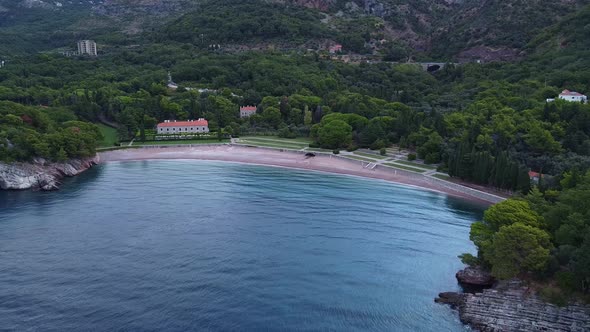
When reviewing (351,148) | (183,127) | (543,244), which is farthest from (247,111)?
(543,244)

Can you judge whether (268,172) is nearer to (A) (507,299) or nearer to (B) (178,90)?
(A) (507,299)

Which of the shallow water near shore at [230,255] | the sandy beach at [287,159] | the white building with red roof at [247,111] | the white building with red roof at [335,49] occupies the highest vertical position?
the white building with red roof at [335,49]

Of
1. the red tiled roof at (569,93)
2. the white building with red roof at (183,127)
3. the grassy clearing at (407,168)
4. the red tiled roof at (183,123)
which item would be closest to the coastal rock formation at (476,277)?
the grassy clearing at (407,168)

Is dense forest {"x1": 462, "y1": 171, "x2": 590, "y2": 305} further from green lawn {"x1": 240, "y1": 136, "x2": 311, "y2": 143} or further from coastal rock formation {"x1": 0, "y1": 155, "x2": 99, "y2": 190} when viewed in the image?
green lawn {"x1": 240, "y1": 136, "x2": 311, "y2": 143}

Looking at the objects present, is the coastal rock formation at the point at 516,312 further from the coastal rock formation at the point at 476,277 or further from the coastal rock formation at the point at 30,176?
the coastal rock formation at the point at 30,176

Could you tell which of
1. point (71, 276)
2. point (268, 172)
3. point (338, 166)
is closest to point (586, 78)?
point (338, 166)

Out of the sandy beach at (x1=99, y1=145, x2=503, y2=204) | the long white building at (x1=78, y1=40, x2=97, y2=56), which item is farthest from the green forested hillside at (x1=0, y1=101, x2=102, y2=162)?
the long white building at (x1=78, y1=40, x2=97, y2=56)
